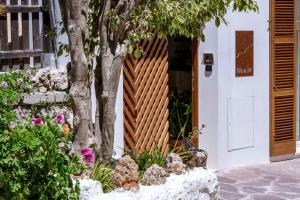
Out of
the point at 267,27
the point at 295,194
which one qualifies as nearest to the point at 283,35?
the point at 267,27

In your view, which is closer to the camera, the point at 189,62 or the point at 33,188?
the point at 33,188

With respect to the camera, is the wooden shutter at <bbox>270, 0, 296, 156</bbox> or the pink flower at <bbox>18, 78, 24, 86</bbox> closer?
the pink flower at <bbox>18, 78, 24, 86</bbox>

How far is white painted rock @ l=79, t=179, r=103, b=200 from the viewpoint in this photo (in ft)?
20.5

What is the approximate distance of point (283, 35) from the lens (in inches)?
490

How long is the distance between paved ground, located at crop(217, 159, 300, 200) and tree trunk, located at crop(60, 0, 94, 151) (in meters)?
3.37

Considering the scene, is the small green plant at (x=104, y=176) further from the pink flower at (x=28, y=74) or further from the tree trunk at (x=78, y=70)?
the pink flower at (x=28, y=74)

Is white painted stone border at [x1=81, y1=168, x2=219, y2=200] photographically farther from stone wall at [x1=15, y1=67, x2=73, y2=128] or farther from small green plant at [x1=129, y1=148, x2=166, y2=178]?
stone wall at [x1=15, y1=67, x2=73, y2=128]

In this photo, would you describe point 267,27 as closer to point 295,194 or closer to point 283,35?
point 283,35

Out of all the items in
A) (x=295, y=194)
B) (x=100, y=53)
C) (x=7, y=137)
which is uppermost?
(x=100, y=53)

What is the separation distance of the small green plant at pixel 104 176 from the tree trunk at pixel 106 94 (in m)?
0.40

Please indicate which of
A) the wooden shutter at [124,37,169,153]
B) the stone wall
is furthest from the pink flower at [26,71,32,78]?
the wooden shutter at [124,37,169,153]

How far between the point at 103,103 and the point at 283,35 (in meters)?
6.19

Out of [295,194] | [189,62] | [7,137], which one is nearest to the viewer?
[7,137]

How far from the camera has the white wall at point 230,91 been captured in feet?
37.6
